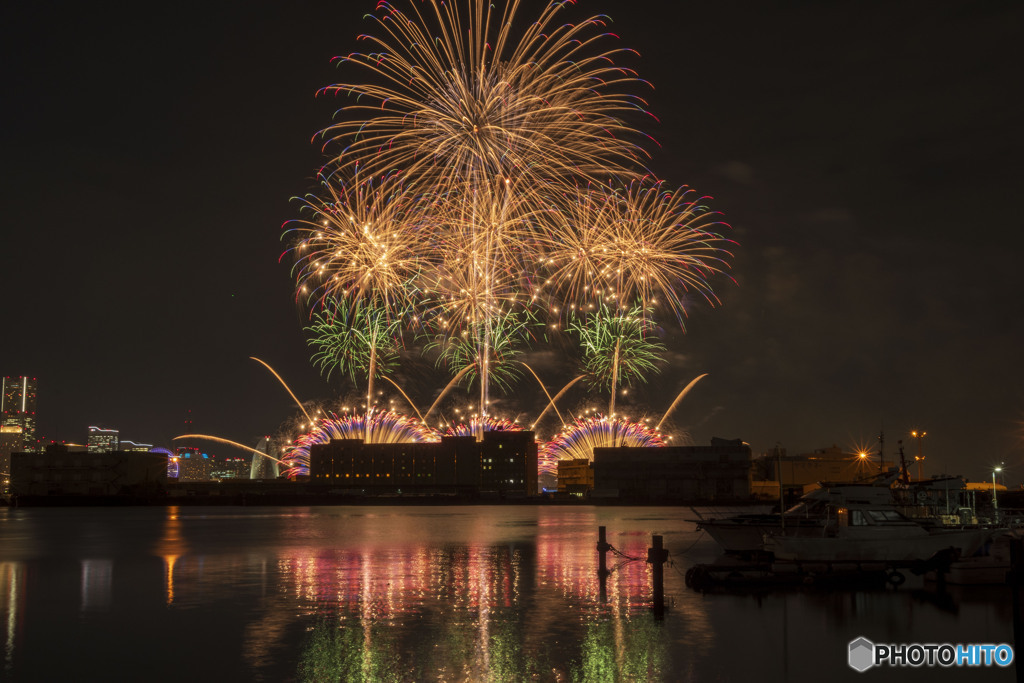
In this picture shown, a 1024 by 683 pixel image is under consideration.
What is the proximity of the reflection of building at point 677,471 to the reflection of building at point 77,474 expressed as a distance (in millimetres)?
89752

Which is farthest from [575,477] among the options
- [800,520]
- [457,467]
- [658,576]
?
[658,576]

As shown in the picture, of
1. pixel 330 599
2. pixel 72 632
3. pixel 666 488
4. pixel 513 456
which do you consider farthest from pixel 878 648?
pixel 513 456

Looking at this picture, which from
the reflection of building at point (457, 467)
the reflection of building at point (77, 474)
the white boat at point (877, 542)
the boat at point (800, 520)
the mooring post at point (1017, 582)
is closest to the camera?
the mooring post at point (1017, 582)

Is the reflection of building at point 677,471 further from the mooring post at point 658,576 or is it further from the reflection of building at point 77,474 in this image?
the mooring post at point 658,576

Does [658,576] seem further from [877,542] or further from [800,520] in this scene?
[800,520]

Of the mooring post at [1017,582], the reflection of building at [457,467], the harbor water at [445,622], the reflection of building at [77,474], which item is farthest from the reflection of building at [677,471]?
the mooring post at [1017,582]

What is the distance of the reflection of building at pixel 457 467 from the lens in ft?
620

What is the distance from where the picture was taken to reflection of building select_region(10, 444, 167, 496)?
583 ft

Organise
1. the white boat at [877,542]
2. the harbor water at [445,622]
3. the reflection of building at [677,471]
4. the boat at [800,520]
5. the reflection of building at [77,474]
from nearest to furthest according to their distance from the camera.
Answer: the harbor water at [445,622] < the white boat at [877,542] < the boat at [800,520] < the reflection of building at [677,471] < the reflection of building at [77,474]

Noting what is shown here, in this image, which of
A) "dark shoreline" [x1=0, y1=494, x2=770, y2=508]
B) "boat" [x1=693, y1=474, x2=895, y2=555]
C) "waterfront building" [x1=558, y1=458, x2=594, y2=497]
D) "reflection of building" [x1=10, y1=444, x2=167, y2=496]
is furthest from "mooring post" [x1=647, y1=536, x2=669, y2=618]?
"reflection of building" [x1=10, y1=444, x2=167, y2=496]

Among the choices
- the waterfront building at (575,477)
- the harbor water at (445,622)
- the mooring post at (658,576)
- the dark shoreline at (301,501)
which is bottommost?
the dark shoreline at (301,501)

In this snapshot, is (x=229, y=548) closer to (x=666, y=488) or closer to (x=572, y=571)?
(x=572, y=571)

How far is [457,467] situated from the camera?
192375 mm

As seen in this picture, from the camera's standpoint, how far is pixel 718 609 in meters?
28.8
